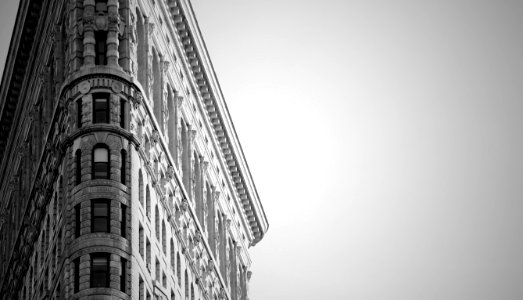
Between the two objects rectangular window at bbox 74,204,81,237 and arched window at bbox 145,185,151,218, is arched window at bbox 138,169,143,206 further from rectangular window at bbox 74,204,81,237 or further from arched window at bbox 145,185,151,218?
rectangular window at bbox 74,204,81,237

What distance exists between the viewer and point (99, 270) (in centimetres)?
11744

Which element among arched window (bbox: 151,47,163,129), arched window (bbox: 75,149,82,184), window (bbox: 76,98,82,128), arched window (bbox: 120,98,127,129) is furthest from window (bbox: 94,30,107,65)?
arched window (bbox: 151,47,163,129)

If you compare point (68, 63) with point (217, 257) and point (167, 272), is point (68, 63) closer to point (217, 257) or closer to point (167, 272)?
point (167, 272)

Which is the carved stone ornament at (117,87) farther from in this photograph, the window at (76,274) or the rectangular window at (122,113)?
the window at (76,274)

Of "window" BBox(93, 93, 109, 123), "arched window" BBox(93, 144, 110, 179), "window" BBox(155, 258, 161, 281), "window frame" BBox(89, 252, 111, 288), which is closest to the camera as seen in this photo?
"window frame" BBox(89, 252, 111, 288)

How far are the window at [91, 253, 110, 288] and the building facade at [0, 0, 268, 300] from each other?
0.08 meters

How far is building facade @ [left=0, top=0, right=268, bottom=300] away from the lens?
120 meters

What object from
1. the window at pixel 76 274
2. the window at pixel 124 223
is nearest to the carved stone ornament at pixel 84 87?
the window at pixel 124 223

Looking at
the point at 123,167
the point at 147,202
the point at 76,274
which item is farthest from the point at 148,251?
the point at 76,274

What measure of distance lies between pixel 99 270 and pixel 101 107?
13344mm

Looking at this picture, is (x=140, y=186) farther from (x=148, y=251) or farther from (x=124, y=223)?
(x=124, y=223)

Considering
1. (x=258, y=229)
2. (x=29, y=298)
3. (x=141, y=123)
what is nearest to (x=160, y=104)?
(x=141, y=123)

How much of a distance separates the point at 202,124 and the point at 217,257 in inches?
469

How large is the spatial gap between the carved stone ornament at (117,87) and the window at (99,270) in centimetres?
1344
